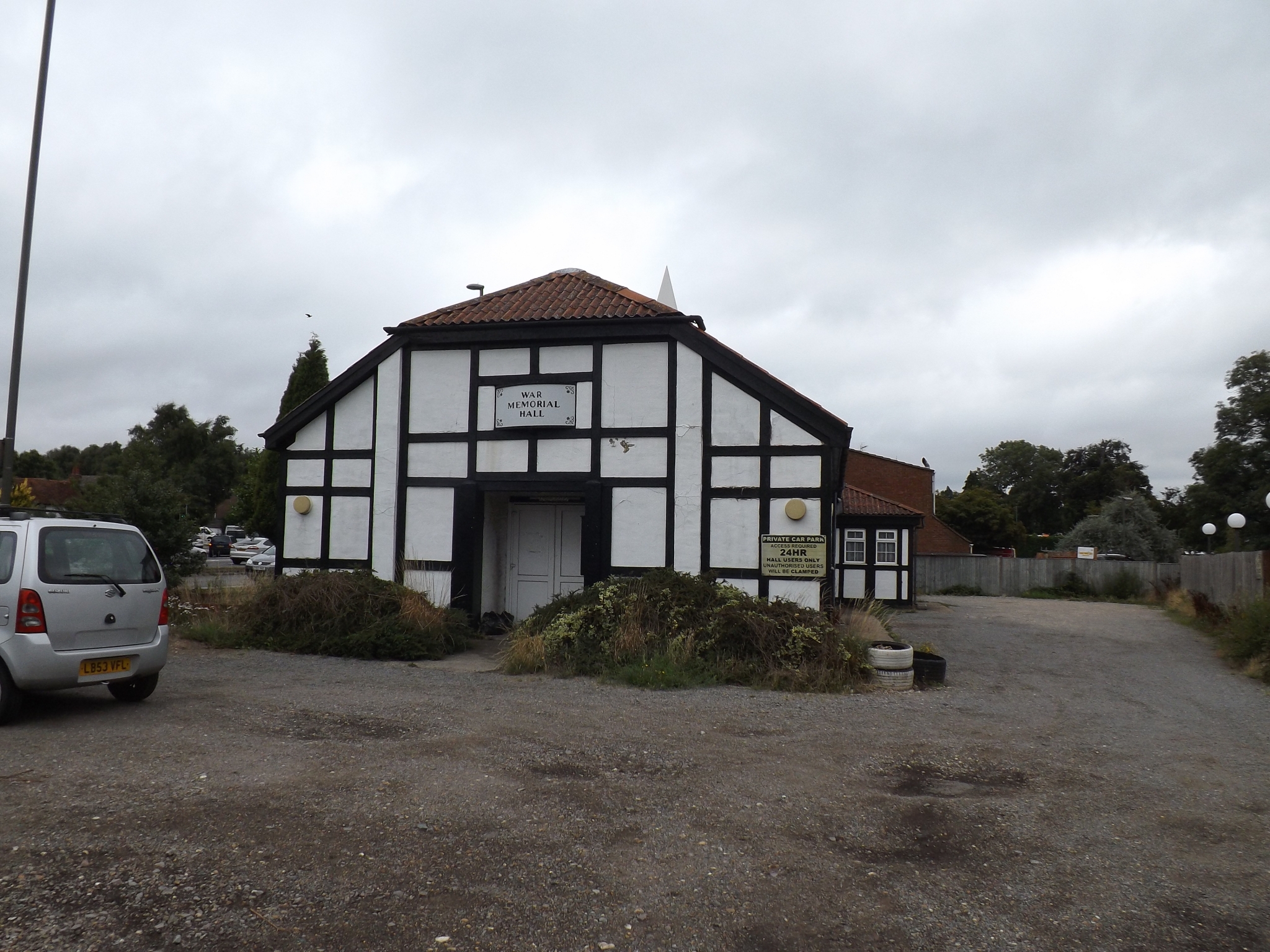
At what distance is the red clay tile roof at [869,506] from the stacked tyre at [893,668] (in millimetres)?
14454

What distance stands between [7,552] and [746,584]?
28.5 ft

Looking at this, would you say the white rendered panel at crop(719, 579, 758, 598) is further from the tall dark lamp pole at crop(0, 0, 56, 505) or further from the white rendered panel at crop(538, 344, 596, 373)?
the tall dark lamp pole at crop(0, 0, 56, 505)

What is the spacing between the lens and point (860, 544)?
2523 centimetres

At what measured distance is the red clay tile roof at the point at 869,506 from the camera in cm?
2472

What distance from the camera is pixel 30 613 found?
6.84m

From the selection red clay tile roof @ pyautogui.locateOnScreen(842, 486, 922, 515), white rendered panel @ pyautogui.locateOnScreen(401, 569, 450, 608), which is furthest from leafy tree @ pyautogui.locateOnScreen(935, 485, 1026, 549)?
white rendered panel @ pyautogui.locateOnScreen(401, 569, 450, 608)

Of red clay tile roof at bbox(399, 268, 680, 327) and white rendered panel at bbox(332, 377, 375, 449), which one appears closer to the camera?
red clay tile roof at bbox(399, 268, 680, 327)

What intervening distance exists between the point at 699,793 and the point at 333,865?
2352 mm

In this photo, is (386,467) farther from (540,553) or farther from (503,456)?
(540,553)

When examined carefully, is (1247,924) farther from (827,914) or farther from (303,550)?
(303,550)

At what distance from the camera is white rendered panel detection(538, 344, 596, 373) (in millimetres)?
13664

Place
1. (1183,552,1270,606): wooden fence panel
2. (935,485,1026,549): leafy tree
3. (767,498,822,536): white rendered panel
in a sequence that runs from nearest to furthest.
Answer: (767,498,822,536): white rendered panel, (1183,552,1270,606): wooden fence panel, (935,485,1026,549): leafy tree

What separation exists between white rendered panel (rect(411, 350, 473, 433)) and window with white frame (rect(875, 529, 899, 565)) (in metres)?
14.8

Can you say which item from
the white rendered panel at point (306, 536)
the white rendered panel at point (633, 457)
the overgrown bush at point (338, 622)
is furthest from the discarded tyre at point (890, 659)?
the white rendered panel at point (306, 536)
